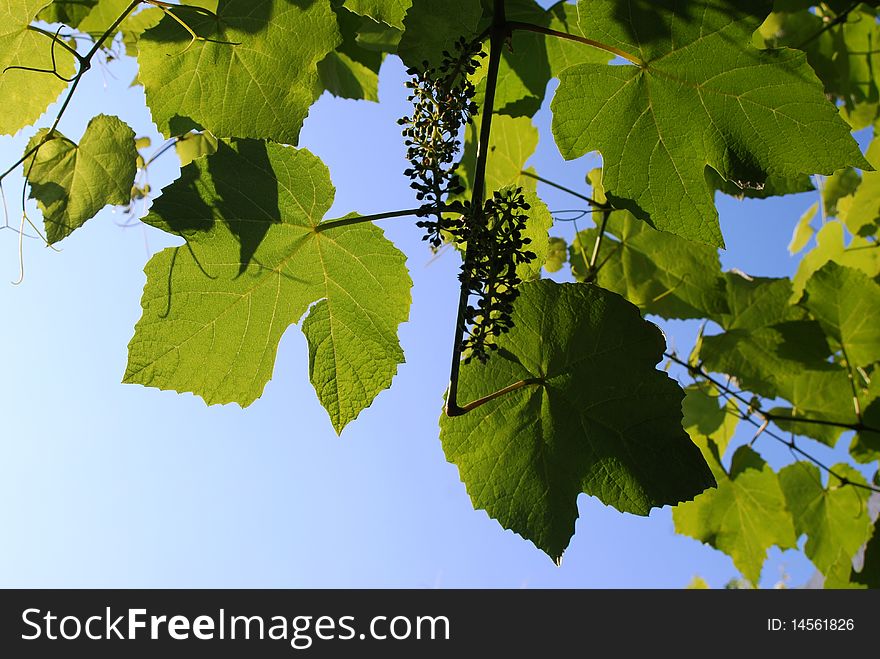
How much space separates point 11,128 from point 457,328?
1.24m

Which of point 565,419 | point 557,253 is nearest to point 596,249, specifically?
point 557,253

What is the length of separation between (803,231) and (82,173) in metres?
4.29

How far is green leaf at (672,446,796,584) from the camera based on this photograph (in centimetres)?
306

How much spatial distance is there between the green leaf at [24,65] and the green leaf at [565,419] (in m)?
1.21

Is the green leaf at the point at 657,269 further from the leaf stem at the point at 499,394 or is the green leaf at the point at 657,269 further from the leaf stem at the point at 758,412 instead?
the leaf stem at the point at 499,394

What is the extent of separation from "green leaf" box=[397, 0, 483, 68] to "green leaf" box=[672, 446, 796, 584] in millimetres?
2413

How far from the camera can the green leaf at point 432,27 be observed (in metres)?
1.24

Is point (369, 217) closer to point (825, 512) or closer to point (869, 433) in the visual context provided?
point (869, 433)

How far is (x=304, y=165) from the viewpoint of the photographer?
1438 mm

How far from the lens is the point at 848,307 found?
9.48 feet

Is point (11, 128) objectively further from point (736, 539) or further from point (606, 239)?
point (736, 539)

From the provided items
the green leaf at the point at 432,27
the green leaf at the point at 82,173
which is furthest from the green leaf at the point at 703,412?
the green leaf at the point at 82,173

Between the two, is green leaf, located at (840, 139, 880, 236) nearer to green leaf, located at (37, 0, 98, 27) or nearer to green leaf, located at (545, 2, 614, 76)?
green leaf, located at (545, 2, 614, 76)

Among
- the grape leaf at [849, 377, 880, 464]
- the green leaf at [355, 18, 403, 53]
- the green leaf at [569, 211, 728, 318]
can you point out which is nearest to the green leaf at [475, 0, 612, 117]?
the green leaf at [355, 18, 403, 53]
